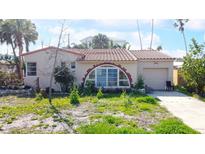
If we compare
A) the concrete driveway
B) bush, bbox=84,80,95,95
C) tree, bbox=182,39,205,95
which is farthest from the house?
the concrete driveway

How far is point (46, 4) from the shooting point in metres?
8.29

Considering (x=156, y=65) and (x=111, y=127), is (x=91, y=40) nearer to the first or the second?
(x=156, y=65)

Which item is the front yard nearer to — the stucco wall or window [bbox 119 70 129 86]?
window [bbox 119 70 129 86]

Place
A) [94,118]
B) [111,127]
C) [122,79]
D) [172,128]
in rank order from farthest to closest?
[122,79] < [94,118] < [111,127] < [172,128]

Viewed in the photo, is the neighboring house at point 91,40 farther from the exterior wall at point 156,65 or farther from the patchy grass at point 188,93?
the patchy grass at point 188,93

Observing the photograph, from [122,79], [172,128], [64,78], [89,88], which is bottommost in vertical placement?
[172,128]

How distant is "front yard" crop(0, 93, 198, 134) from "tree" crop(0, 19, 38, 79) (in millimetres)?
14758

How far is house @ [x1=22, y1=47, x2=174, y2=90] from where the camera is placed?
74.2 ft

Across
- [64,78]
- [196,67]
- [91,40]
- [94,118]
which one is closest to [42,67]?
[64,78]

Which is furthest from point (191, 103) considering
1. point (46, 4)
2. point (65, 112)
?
point (46, 4)

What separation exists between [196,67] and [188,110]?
19.5 ft

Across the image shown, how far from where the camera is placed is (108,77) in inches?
891

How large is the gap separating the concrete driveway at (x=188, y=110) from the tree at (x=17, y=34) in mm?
15818
